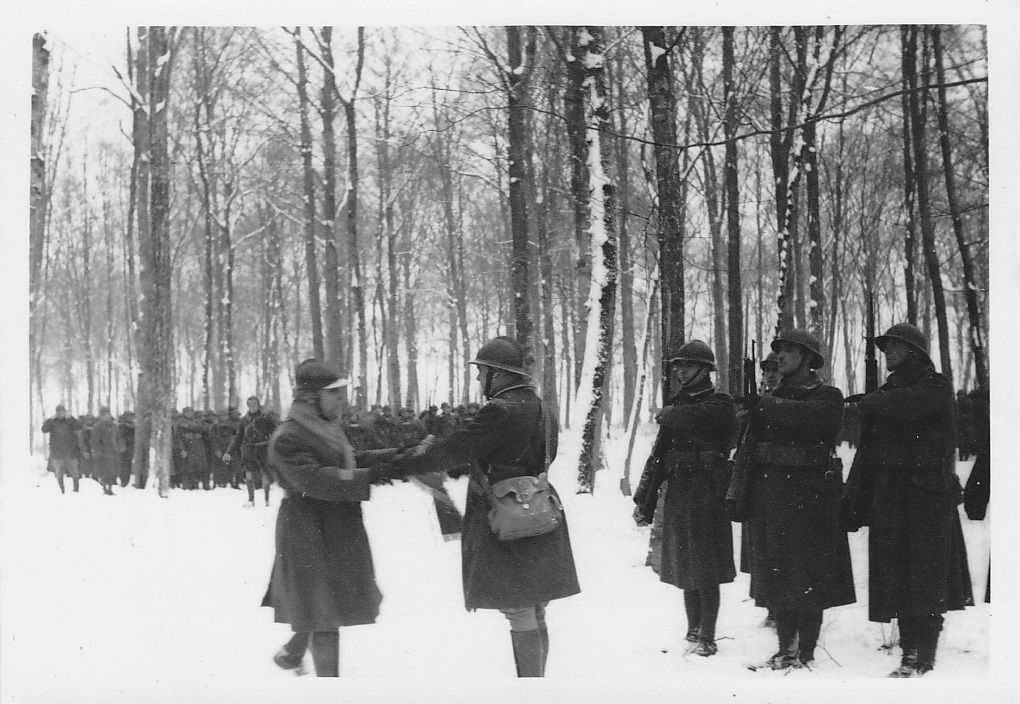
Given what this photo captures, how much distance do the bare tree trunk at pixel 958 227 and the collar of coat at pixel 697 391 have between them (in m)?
2.16

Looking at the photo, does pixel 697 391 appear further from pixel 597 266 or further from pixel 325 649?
pixel 597 266

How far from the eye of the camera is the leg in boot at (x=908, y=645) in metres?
4.68

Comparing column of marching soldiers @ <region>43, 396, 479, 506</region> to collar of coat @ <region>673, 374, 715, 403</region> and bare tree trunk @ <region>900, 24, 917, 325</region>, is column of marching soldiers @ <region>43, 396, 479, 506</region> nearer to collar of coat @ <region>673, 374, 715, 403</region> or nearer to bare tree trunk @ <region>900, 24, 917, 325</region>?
collar of coat @ <region>673, 374, 715, 403</region>

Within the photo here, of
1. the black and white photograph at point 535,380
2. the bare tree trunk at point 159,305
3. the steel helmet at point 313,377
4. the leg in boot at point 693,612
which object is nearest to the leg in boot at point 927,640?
the black and white photograph at point 535,380

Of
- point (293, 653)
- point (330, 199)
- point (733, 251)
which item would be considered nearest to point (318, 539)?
point (293, 653)

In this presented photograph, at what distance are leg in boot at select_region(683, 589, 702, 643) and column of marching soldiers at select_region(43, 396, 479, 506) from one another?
3339 mm

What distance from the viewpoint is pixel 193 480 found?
10.7 meters

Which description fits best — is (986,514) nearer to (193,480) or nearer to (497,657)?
(497,657)

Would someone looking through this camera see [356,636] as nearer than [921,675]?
No

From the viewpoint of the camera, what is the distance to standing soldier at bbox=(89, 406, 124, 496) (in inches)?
449

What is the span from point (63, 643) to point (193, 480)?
5.16 m

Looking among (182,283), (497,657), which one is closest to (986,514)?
(497,657)

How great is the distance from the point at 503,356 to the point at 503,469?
566 millimetres

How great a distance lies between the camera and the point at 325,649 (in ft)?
14.1
